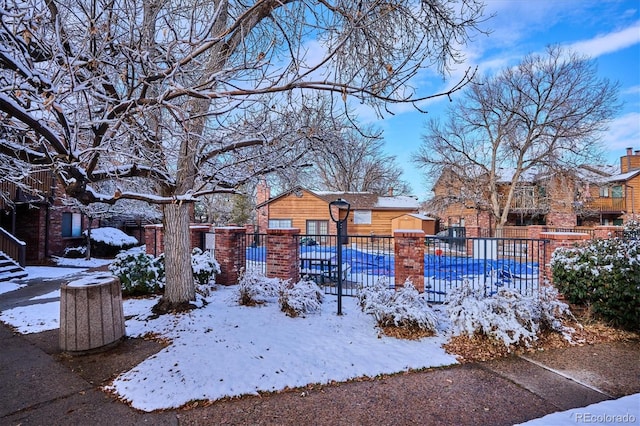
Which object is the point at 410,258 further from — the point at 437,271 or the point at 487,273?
the point at 437,271

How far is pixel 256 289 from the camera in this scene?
6.33 meters

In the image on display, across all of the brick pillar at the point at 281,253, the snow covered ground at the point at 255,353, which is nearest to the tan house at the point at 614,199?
the brick pillar at the point at 281,253

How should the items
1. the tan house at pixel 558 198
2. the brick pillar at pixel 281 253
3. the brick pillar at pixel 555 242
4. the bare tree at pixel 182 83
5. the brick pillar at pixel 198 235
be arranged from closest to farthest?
the bare tree at pixel 182 83, the brick pillar at pixel 555 242, the brick pillar at pixel 281 253, the brick pillar at pixel 198 235, the tan house at pixel 558 198

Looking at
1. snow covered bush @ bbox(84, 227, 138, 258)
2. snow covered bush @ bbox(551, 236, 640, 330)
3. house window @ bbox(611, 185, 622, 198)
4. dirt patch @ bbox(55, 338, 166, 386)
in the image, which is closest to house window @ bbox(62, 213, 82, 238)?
snow covered bush @ bbox(84, 227, 138, 258)

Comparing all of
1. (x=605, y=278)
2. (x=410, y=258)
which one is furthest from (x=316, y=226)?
(x=605, y=278)

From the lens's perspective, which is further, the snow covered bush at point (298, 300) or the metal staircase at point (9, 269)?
the metal staircase at point (9, 269)

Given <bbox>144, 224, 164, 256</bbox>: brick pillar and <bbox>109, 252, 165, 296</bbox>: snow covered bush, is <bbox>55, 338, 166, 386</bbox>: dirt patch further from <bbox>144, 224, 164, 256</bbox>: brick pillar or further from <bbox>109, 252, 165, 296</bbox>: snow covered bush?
<bbox>144, 224, 164, 256</bbox>: brick pillar

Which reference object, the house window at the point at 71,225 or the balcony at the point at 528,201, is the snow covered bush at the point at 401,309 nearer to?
the house window at the point at 71,225

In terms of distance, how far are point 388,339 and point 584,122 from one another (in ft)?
69.1

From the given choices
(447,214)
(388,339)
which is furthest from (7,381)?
(447,214)

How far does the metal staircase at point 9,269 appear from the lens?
9.90 meters

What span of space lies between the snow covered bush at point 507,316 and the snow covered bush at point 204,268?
5323 millimetres

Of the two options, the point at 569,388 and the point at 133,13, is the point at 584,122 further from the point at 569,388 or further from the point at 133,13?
the point at 133,13

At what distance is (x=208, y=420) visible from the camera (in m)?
2.81
